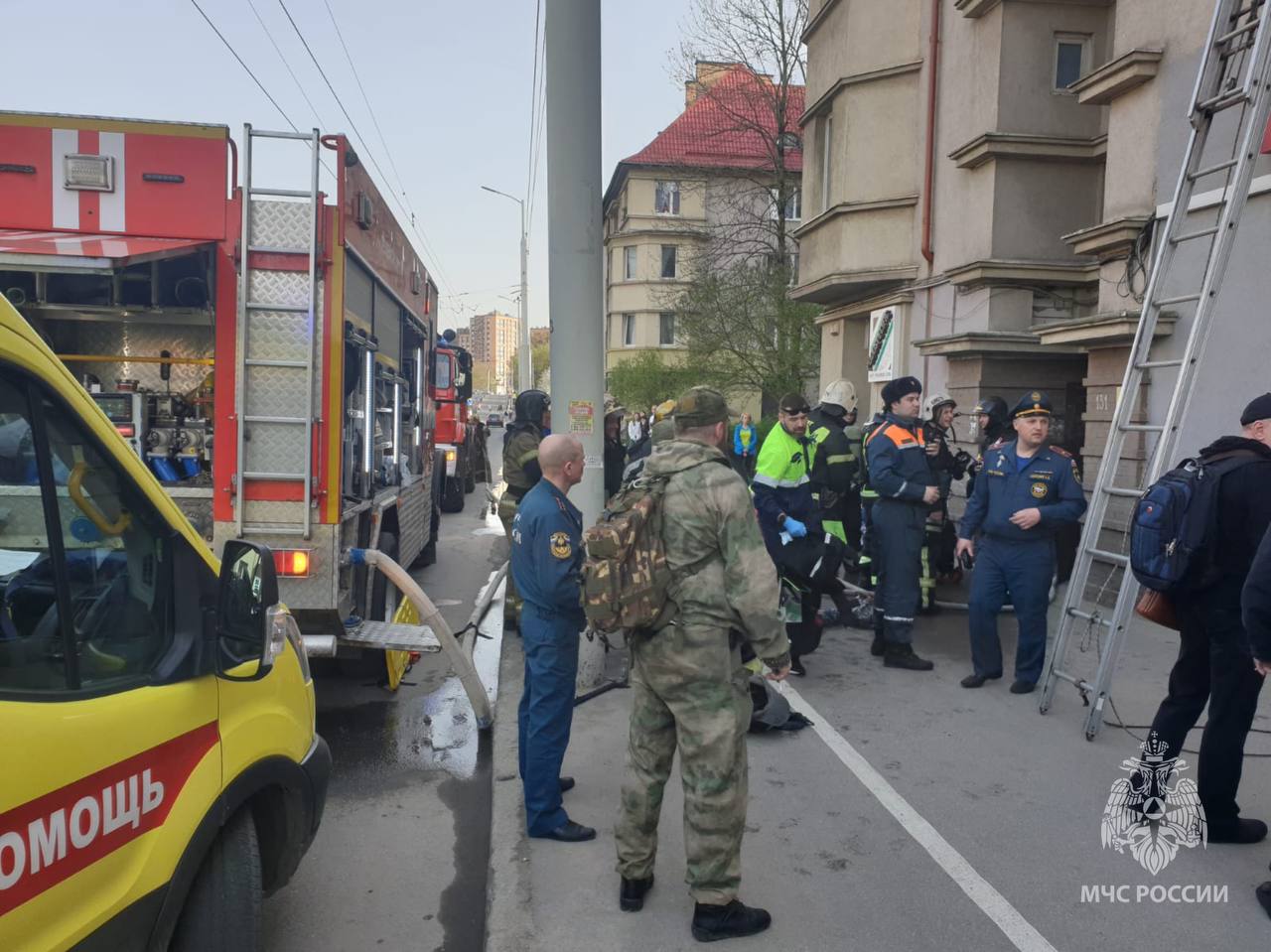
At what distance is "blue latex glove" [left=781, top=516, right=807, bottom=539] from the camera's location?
608 cm

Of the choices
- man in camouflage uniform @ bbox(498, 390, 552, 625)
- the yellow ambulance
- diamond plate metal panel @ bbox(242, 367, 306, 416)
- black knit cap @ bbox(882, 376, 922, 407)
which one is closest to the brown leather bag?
black knit cap @ bbox(882, 376, 922, 407)

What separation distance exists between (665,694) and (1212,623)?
2278mm

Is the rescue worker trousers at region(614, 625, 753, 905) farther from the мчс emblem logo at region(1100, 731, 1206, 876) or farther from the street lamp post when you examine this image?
the street lamp post

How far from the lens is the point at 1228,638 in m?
3.82

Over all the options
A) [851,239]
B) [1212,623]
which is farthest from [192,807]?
[851,239]

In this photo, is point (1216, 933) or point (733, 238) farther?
point (733, 238)

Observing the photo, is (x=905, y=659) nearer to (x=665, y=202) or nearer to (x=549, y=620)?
(x=549, y=620)

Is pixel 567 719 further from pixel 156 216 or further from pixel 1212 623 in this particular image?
pixel 156 216

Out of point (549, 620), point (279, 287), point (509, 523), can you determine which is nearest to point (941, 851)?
point (549, 620)

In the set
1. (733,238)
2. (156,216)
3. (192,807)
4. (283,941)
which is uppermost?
(733,238)

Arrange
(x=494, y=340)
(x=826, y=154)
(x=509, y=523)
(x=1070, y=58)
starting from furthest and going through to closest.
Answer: (x=494, y=340) < (x=826, y=154) < (x=1070, y=58) < (x=509, y=523)

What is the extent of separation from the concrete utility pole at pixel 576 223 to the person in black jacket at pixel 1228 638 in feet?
10.6

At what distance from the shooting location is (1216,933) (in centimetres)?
333

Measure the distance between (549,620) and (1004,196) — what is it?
8.91 metres
